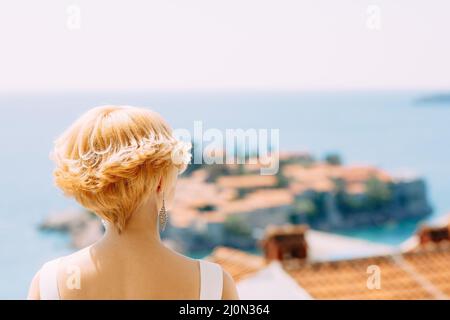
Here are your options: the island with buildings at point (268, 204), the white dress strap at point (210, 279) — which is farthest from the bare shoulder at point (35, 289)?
the island with buildings at point (268, 204)

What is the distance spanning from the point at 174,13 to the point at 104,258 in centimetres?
2296

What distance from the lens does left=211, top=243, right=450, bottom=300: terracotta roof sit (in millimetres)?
2738

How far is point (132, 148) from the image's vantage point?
2.08ft

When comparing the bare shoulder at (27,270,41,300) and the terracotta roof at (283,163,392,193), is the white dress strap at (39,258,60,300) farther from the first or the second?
the terracotta roof at (283,163,392,193)

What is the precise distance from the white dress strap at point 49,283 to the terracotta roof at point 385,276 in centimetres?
208

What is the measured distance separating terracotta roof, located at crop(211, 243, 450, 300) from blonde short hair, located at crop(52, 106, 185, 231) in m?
2.07

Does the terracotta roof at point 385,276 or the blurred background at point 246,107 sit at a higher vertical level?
the blurred background at point 246,107

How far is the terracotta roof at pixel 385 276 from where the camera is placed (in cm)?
274

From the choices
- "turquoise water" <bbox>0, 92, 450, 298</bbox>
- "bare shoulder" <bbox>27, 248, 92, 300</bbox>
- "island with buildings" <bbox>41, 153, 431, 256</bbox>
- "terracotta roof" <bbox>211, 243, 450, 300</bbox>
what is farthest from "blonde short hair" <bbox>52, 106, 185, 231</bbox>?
"island with buildings" <bbox>41, 153, 431, 256</bbox>

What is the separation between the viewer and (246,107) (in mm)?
27297

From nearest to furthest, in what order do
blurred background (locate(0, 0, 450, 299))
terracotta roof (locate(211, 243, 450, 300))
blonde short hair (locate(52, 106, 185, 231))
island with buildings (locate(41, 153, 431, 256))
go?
blonde short hair (locate(52, 106, 185, 231)) → terracotta roof (locate(211, 243, 450, 300)) → island with buildings (locate(41, 153, 431, 256)) → blurred background (locate(0, 0, 450, 299))

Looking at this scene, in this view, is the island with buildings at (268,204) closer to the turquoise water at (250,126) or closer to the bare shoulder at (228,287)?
the turquoise water at (250,126)
